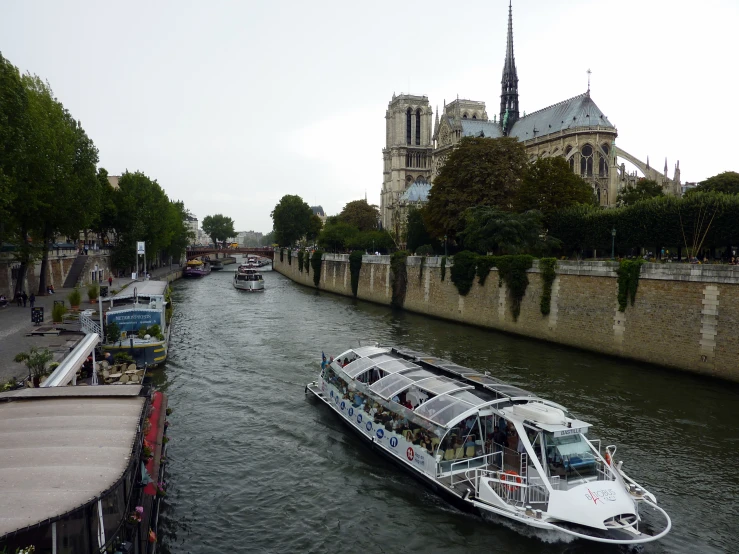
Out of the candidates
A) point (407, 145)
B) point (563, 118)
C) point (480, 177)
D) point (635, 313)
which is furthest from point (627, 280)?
point (407, 145)

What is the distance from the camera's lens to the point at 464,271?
4003cm

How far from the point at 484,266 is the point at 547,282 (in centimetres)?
617

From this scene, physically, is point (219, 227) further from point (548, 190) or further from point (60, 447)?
point (60, 447)

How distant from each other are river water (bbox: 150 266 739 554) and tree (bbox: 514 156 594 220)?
1684 centimetres

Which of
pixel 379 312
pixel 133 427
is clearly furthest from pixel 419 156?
pixel 133 427

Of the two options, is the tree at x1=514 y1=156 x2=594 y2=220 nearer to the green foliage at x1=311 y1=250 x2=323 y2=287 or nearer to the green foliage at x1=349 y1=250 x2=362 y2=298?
the green foliage at x1=349 y1=250 x2=362 y2=298

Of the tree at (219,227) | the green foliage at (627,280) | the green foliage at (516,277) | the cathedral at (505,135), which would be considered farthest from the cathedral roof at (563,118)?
the tree at (219,227)

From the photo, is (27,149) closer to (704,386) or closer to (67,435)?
(67,435)

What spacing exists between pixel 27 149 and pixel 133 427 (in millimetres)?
24538

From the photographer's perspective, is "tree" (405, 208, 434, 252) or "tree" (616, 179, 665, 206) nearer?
"tree" (616, 179, 665, 206)

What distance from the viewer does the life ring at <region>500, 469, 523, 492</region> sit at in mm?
12156

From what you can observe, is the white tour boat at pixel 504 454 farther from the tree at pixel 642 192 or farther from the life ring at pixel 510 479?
the tree at pixel 642 192

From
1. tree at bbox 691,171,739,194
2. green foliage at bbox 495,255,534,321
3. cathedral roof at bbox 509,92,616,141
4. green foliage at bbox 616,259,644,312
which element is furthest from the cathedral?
green foliage at bbox 616,259,644,312

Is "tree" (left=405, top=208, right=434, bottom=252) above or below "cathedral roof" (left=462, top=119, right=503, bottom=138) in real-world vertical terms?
below
